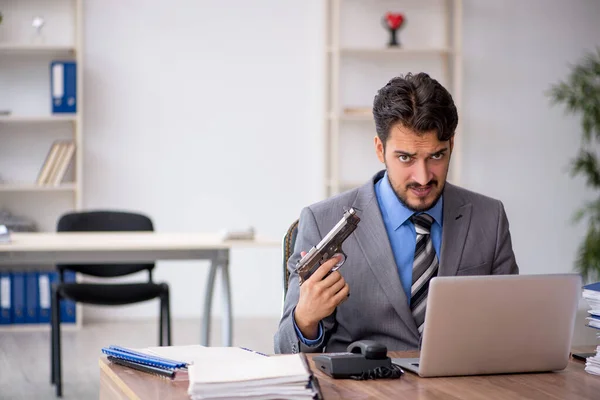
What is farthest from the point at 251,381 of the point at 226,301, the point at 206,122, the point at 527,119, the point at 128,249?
the point at 527,119

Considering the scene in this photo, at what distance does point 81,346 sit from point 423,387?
3697mm

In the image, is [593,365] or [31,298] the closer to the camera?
[593,365]

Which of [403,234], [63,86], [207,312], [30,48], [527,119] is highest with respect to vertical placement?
[30,48]

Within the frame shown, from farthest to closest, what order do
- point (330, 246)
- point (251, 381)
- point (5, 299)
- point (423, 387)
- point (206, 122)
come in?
1. point (206, 122)
2. point (5, 299)
3. point (330, 246)
4. point (423, 387)
5. point (251, 381)

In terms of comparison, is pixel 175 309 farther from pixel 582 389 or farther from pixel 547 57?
pixel 582 389

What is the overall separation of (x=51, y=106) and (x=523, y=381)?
4.33 meters

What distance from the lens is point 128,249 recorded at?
12.2 ft

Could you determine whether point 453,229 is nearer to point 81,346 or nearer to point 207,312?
point 207,312

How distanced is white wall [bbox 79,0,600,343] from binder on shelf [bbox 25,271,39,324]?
43cm

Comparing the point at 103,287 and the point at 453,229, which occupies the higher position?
the point at 453,229

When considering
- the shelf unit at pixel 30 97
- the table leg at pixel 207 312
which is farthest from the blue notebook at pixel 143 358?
the shelf unit at pixel 30 97

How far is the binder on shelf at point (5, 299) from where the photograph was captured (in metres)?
5.20

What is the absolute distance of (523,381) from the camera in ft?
5.27

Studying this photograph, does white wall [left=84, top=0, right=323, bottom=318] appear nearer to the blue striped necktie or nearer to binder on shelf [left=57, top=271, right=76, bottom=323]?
binder on shelf [left=57, top=271, right=76, bottom=323]
